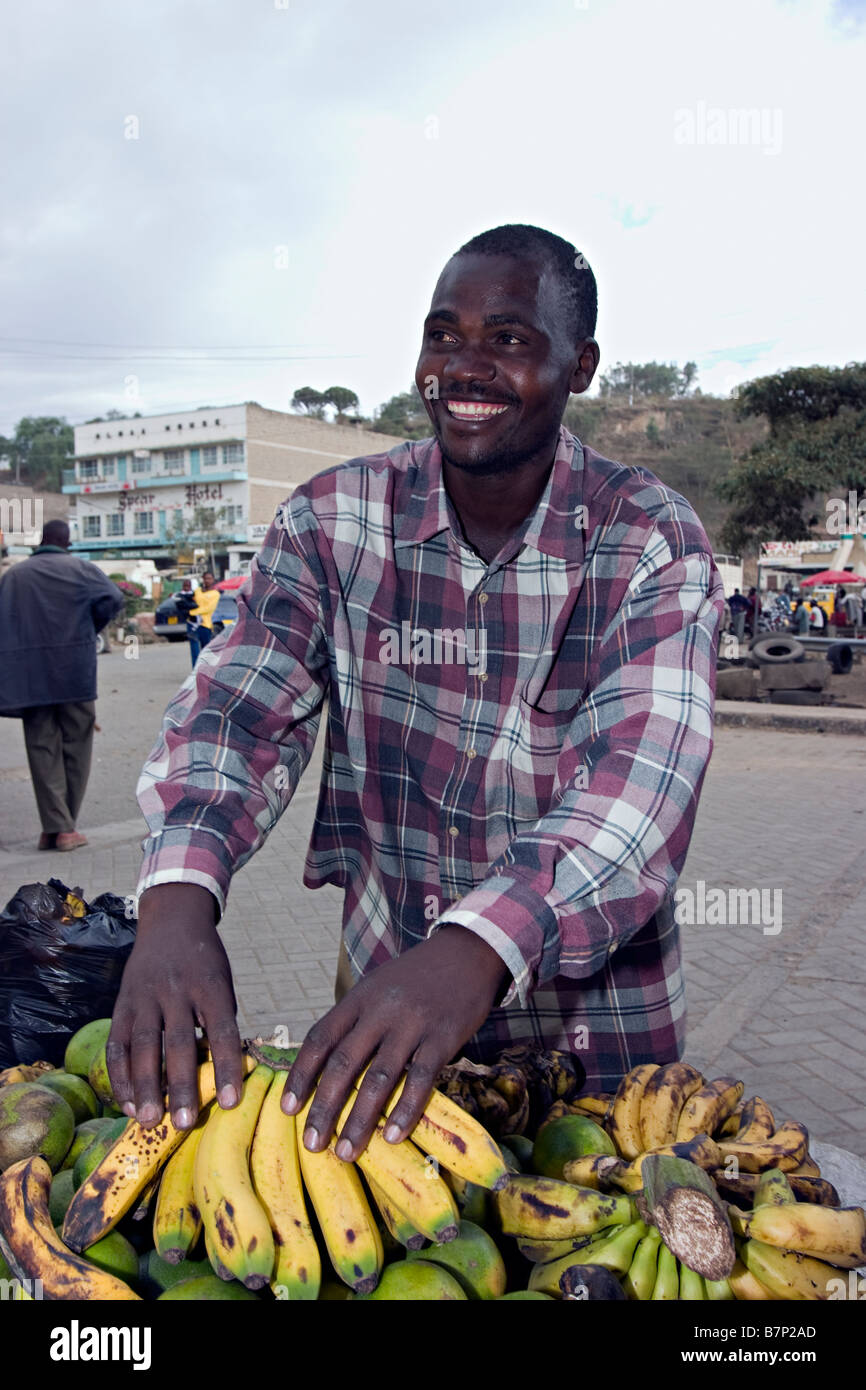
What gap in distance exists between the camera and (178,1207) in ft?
4.50

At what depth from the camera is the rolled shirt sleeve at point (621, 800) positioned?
146 cm

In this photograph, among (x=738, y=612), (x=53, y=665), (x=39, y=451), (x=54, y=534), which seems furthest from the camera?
(x=39, y=451)

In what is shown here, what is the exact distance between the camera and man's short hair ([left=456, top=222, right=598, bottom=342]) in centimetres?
196

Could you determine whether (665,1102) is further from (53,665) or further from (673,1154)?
(53,665)

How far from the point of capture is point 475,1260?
1.34m

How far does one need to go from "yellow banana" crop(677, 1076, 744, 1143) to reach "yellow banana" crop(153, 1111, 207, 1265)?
2.36ft

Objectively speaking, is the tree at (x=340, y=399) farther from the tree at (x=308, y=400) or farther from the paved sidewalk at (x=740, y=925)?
the paved sidewalk at (x=740, y=925)

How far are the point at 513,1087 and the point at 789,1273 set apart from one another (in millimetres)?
556

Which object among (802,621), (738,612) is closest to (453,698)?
(802,621)

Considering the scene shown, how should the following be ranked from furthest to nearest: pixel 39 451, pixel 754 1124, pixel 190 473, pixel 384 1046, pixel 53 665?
pixel 39 451 < pixel 190 473 < pixel 53 665 < pixel 754 1124 < pixel 384 1046

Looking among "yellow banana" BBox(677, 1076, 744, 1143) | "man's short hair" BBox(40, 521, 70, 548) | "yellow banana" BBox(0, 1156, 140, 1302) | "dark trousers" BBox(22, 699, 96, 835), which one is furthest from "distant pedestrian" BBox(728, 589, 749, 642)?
"yellow banana" BBox(0, 1156, 140, 1302)
